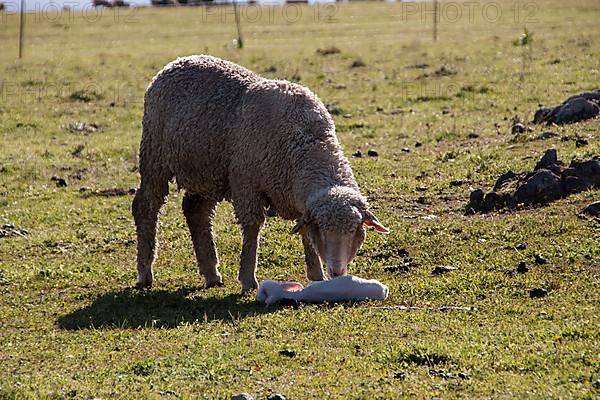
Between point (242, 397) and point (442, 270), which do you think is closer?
point (242, 397)

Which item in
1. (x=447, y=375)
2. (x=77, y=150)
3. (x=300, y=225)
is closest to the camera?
(x=447, y=375)

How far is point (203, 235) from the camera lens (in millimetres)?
12266

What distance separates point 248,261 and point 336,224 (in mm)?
1553

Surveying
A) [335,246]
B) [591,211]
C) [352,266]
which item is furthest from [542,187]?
[335,246]

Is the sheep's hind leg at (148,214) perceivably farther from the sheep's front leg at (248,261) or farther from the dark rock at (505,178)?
the dark rock at (505,178)

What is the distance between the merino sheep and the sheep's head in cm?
1

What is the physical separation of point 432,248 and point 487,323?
3049 millimetres

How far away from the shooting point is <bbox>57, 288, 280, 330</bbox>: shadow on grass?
33.2 ft

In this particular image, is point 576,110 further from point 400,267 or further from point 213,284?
point 213,284

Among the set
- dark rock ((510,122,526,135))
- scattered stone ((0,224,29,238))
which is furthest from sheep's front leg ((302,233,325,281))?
dark rock ((510,122,526,135))

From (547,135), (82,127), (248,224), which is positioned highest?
(547,135)

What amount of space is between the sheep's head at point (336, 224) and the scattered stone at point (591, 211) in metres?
3.11

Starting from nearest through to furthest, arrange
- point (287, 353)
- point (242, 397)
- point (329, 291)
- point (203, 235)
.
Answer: point (242, 397) < point (287, 353) < point (329, 291) < point (203, 235)

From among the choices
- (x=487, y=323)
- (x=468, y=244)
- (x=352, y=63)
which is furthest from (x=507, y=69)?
(x=487, y=323)
